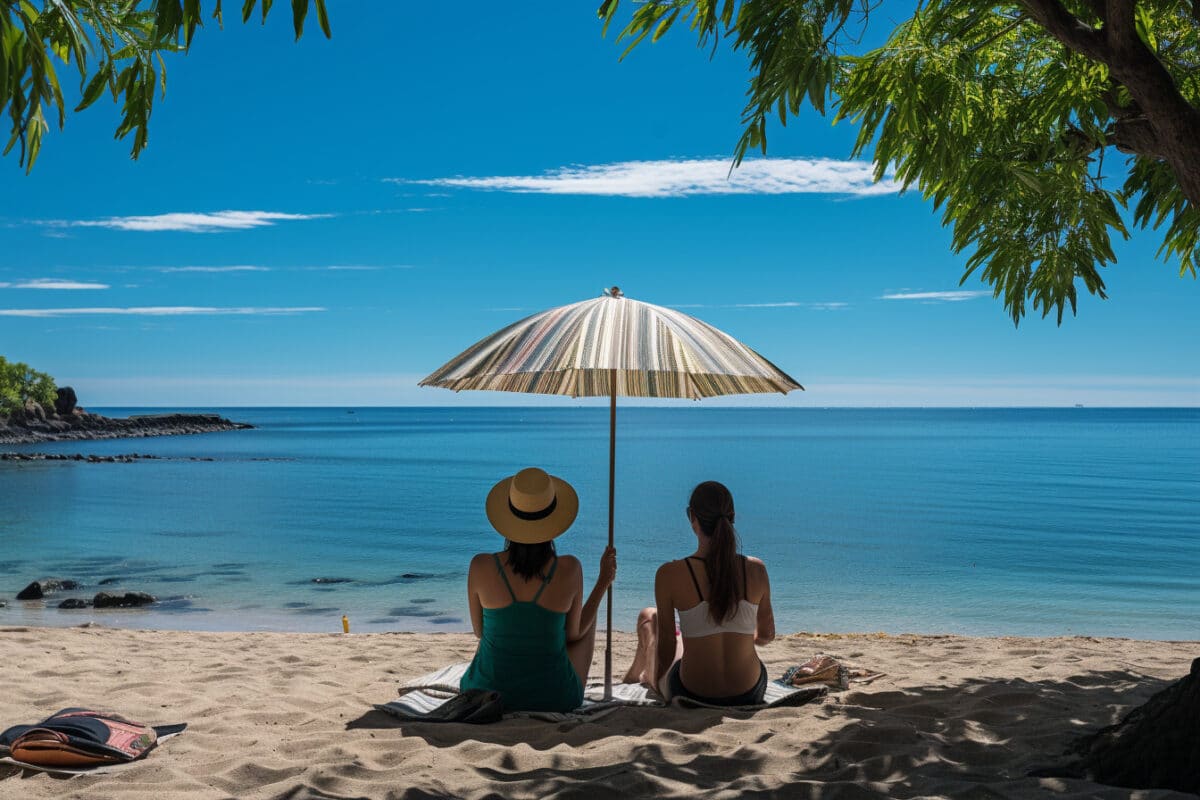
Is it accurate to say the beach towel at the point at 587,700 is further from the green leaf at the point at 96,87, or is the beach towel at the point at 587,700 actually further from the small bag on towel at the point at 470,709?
the green leaf at the point at 96,87

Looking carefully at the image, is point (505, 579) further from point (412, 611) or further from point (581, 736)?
point (412, 611)

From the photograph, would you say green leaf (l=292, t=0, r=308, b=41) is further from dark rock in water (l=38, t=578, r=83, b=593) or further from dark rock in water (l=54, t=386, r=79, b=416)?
dark rock in water (l=54, t=386, r=79, b=416)

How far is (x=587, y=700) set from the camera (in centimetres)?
569

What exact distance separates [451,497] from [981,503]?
17.5m

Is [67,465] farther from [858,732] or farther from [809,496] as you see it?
[858,732]

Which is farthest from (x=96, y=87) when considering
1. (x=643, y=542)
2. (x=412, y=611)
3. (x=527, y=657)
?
(x=643, y=542)

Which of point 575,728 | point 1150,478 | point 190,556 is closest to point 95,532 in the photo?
point 190,556

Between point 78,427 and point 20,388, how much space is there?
291 inches

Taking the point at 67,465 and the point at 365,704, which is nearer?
the point at 365,704

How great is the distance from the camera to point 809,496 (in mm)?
32312

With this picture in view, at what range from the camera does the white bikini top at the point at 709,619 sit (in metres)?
5.22

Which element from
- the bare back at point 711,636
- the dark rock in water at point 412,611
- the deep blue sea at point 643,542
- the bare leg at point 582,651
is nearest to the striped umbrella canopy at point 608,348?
the bare back at point 711,636

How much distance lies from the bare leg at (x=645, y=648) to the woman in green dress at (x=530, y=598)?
0.65 meters

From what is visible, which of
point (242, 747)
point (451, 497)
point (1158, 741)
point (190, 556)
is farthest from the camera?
point (451, 497)
